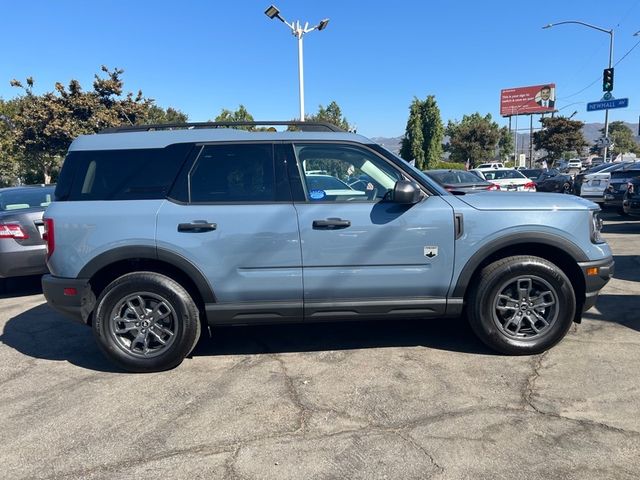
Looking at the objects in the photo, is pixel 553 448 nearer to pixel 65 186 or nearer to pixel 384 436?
pixel 384 436

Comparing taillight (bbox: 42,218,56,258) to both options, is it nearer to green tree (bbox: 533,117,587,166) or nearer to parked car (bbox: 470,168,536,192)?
parked car (bbox: 470,168,536,192)

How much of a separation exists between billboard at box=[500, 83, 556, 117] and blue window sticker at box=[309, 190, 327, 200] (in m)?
89.3

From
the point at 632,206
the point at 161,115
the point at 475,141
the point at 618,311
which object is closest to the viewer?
the point at 618,311

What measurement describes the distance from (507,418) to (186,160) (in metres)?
3.08

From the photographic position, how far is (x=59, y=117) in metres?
26.9

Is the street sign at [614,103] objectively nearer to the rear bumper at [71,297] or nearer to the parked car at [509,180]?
the parked car at [509,180]

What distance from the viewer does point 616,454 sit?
9.09ft

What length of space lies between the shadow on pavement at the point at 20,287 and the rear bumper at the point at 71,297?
3.59 m

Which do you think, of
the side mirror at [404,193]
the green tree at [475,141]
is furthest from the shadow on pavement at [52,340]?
the green tree at [475,141]

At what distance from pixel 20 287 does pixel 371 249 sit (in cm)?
625

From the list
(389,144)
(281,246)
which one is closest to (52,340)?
(281,246)

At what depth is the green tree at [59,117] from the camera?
26312mm

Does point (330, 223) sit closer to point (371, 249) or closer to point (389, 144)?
point (371, 249)

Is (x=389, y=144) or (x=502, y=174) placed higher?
(x=389, y=144)
